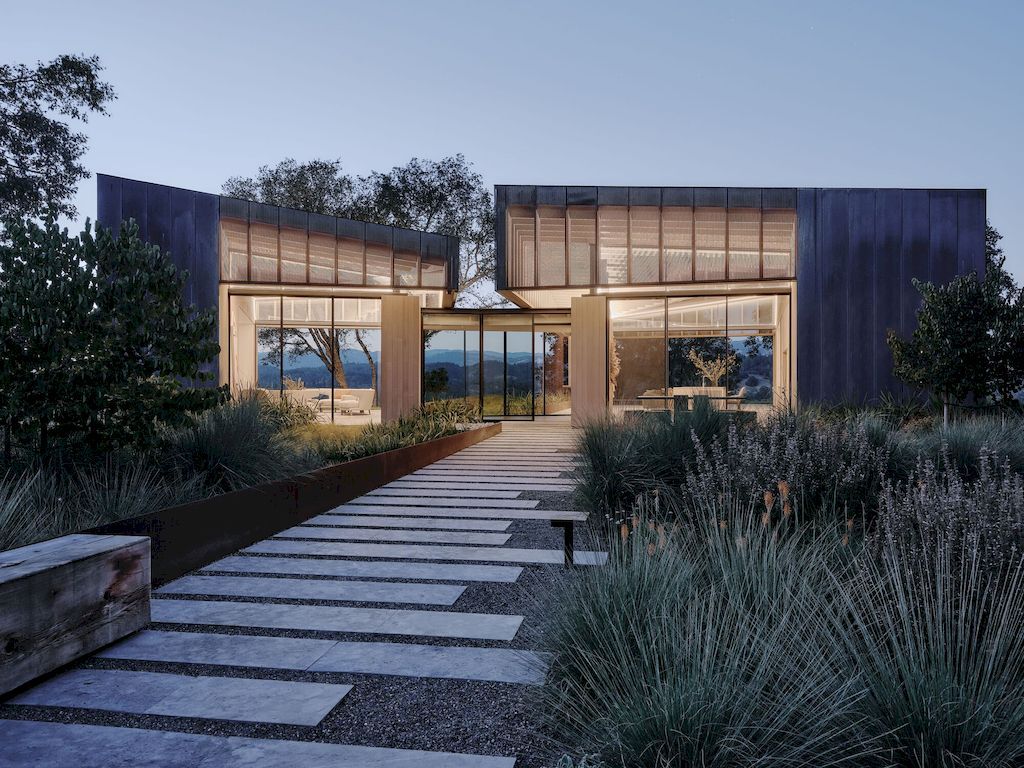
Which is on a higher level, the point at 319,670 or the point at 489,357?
the point at 489,357

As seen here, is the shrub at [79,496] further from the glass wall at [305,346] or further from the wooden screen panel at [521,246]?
the glass wall at [305,346]

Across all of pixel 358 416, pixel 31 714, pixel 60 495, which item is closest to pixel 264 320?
pixel 358 416

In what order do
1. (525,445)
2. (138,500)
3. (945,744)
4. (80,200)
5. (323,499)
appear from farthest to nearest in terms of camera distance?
(80,200) < (525,445) < (323,499) < (138,500) < (945,744)

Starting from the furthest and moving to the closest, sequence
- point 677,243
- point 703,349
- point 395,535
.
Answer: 1. point 703,349
2. point 677,243
3. point 395,535

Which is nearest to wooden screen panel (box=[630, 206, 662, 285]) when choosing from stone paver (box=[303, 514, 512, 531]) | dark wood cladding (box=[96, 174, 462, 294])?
dark wood cladding (box=[96, 174, 462, 294])

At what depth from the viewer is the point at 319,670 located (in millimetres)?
2629

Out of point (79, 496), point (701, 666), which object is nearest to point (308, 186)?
point (79, 496)

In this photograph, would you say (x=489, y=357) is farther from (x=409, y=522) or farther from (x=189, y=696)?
(x=189, y=696)

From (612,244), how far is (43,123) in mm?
14517

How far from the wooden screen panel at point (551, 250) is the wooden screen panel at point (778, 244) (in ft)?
11.9

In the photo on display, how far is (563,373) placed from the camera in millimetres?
19188

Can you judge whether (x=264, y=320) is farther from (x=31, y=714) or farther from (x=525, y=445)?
(x=31, y=714)

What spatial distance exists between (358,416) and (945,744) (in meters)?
15.6

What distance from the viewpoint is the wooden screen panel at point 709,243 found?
12.5 m
